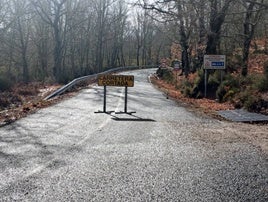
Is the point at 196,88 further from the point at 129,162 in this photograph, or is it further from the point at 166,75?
the point at 166,75

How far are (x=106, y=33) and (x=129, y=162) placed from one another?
56.3 m

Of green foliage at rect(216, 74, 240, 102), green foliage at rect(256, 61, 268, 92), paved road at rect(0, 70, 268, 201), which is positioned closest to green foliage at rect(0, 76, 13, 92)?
green foliage at rect(216, 74, 240, 102)

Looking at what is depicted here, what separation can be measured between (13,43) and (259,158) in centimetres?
4441

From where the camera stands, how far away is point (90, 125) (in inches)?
436

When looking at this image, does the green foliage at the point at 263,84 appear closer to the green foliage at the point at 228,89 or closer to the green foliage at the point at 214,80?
the green foliage at the point at 228,89

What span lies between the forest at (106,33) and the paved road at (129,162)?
582 centimetres

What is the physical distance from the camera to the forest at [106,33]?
2264 cm

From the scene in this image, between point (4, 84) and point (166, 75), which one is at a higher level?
point (166, 75)

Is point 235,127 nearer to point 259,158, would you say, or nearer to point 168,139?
point 168,139

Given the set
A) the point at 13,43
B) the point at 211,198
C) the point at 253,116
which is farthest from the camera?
the point at 13,43

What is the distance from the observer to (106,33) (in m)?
61.5

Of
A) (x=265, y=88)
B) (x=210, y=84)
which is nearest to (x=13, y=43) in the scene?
(x=210, y=84)

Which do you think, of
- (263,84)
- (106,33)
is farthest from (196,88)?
(106,33)

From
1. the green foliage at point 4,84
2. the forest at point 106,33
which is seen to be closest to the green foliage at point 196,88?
the forest at point 106,33
